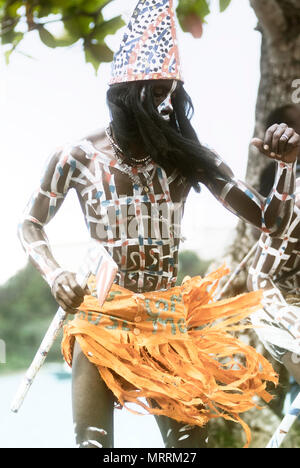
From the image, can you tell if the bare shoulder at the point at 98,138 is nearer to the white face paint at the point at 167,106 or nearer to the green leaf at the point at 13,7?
the white face paint at the point at 167,106

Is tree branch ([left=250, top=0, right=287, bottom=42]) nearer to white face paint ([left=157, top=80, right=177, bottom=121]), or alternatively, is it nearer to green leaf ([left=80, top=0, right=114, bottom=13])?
green leaf ([left=80, top=0, right=114, bottom=13])

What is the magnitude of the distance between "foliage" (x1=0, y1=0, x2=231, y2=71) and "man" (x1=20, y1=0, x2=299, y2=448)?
0.37 meters

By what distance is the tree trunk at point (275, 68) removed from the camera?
1.99 m

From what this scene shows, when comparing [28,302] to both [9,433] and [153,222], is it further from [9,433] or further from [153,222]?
[153,222]

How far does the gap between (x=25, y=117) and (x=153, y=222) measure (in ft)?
2.00

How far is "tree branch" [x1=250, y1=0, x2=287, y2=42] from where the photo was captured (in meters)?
1.97

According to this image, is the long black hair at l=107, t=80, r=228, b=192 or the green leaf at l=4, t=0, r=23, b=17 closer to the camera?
the long black hair at l=107, t=80, r=228, b=192

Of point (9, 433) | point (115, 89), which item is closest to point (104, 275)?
point (115, 89)

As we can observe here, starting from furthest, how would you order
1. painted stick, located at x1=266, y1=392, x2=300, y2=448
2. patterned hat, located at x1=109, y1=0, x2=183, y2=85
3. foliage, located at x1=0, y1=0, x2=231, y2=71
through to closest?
foliage, located at x1=0, y1=0, x2=231, y2=71, painted stick, located at x1=266, y1=392, x2=300, y2=448, patterned hat, located at x1=109, y1=0, x2=183, y2=85

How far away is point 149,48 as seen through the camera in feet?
5.10

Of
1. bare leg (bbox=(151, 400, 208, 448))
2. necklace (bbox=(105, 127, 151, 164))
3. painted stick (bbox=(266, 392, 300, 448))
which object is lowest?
painted stick (bbox=(266, 392, 300, 448))

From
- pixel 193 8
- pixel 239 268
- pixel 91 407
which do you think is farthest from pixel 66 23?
pixel 91 407

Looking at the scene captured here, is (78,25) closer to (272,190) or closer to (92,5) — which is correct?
(92,5)

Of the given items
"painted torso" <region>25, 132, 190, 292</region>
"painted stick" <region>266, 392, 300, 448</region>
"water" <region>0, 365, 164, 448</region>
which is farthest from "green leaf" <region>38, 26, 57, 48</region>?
"painted stick" <region>266, 392, 300, 448</region>
